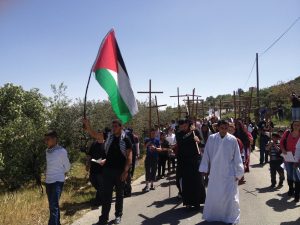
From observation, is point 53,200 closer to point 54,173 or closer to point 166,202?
point 54,173

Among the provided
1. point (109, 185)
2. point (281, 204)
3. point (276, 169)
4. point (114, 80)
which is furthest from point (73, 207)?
point (276, 169)

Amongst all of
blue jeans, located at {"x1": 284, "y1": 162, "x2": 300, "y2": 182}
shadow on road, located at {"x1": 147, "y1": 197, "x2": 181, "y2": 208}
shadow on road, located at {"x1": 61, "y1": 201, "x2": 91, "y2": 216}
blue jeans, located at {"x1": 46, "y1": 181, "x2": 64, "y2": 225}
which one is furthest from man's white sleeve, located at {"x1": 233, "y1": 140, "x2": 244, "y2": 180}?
shadow on road, located at {"x1": 61, "y1": 201, "x2": 91, "y2": 216}

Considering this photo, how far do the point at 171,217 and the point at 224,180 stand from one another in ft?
4.40

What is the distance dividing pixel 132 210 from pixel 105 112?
15.1 metres

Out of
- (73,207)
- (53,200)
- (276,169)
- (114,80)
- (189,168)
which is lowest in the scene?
(73,207)

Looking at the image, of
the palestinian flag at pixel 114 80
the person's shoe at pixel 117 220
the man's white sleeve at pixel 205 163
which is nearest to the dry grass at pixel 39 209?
the person's shoe at pixel 117 220

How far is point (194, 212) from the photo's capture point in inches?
320

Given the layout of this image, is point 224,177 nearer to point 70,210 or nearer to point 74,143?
point 70,210

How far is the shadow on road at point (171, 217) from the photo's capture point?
7.48m

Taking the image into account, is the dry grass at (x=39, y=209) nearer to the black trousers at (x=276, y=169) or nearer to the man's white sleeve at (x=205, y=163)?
the man's white sleeve at (x=205, y=163)

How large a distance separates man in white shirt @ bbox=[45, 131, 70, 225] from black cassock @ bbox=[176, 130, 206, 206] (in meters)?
2.67

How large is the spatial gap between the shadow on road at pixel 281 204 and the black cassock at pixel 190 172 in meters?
1.49

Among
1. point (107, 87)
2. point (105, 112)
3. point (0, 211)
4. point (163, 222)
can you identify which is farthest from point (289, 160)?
point (105, 112)

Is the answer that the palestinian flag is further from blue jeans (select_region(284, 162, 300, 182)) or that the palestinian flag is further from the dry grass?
blue jeans (select_region(284, 162, 300, 182))
